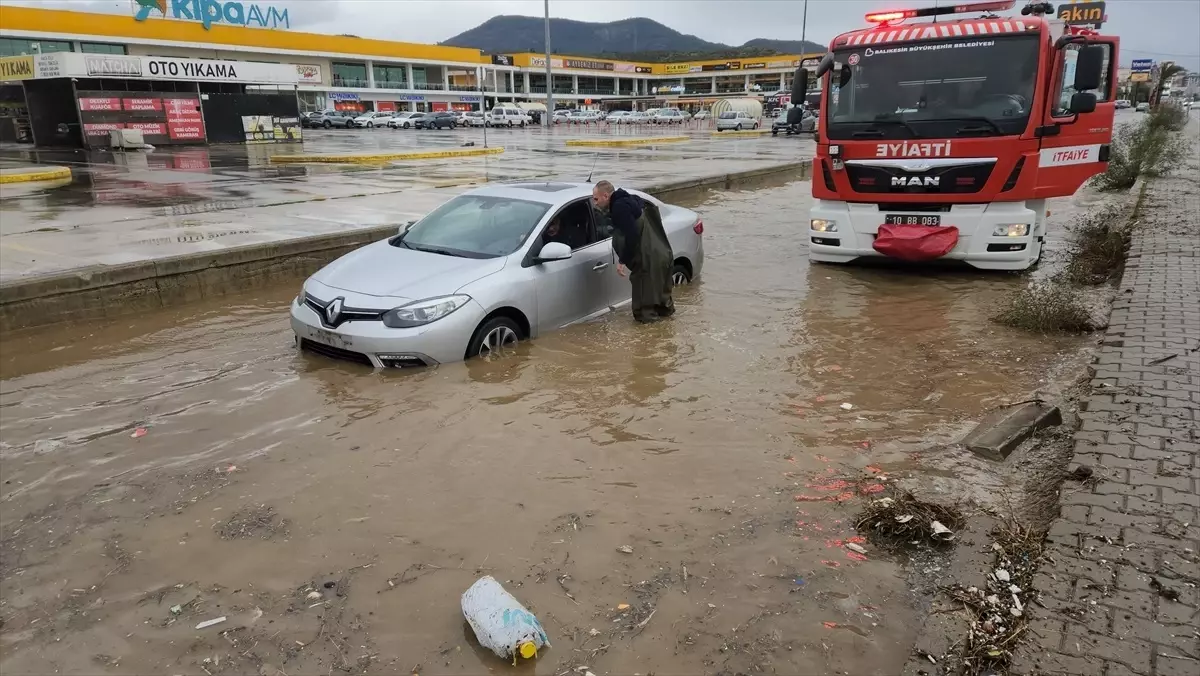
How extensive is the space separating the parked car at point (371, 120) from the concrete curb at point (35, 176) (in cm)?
3880

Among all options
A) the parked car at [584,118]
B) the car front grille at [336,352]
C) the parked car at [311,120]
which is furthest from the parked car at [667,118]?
the car front grille at [336,352]

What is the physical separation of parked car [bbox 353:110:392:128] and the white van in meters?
8.17

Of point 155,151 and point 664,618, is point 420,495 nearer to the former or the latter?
point 664,618

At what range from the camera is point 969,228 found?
8664mm

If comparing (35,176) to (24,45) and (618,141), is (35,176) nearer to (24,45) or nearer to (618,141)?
(618,141)

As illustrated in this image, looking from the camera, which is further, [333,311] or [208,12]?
[208,12]

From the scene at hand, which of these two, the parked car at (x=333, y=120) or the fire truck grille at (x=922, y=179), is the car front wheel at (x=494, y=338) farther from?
the parked car at (x=333, y=120)

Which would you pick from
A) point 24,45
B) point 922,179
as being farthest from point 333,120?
point 922,179

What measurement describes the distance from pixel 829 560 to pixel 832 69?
23.2 ft

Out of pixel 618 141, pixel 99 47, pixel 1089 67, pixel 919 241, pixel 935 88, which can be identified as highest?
pixel 99 47

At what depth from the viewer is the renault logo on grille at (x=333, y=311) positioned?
5801 mm

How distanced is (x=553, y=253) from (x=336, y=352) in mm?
1890

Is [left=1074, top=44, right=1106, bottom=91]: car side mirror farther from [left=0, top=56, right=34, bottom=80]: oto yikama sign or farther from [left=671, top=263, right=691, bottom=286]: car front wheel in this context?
[left=0, top=56, right=34, bottom=80]: oto yikama sign

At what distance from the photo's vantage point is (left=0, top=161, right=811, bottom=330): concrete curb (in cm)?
751
